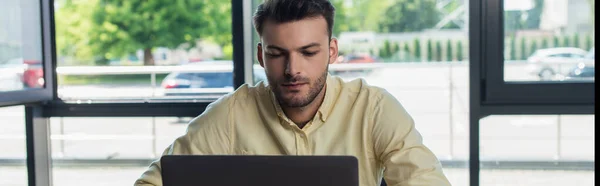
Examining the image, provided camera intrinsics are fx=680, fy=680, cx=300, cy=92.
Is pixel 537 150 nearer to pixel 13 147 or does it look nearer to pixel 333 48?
pixel 333 48

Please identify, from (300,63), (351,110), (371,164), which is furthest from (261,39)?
(371,164)

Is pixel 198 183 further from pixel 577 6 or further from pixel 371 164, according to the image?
pixel 577 6

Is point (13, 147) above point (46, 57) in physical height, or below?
below

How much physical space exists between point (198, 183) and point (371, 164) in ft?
2.17

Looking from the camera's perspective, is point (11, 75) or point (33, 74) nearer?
point (11, 75)

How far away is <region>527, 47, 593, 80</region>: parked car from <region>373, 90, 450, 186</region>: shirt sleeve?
135 cm

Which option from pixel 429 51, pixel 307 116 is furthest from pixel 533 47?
pixel 307 116

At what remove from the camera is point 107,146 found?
10.1ft

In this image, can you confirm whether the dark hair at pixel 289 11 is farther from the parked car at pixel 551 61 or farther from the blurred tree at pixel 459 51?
the parked car at pixel 551 61

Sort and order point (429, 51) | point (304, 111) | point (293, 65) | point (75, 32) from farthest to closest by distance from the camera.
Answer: point (75, 32), point (429, 51), point (304, 111), point (293, 65)

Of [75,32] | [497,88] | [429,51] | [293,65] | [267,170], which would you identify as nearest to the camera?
[267,170]

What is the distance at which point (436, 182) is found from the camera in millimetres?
1413

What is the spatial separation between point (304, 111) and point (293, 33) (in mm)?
208

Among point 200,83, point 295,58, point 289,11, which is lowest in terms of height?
point 200,83
